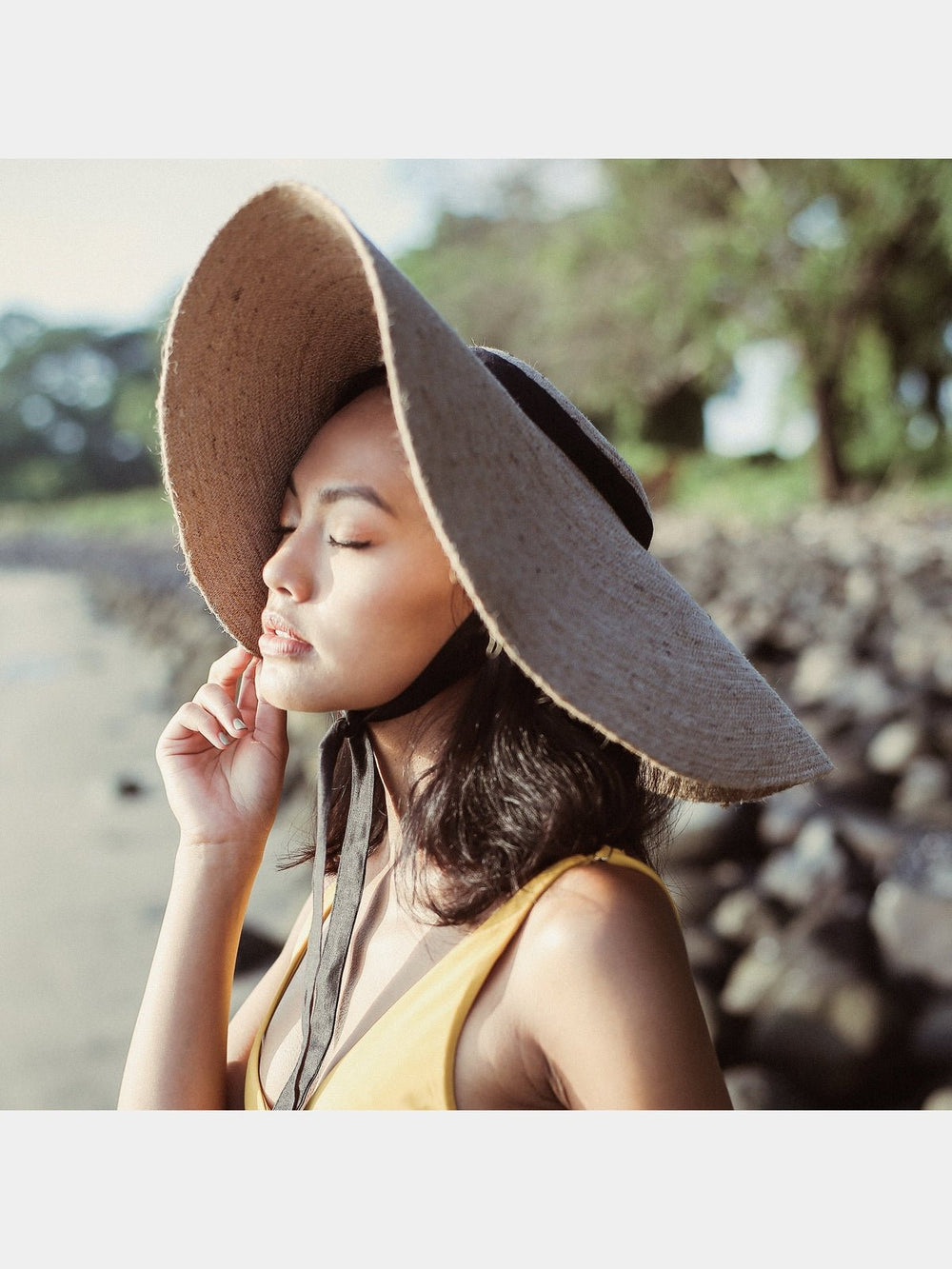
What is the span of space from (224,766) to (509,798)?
1.21 ft

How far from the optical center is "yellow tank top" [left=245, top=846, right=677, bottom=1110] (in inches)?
35.7

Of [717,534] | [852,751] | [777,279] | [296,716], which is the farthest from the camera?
[717,534]

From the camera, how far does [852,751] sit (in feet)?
11.5

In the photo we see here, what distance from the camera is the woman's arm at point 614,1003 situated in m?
0.84

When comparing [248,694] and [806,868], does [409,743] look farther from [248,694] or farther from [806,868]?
[806,868]

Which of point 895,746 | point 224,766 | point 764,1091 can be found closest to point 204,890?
point 224,766

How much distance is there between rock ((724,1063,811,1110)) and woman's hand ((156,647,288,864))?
1.25 meters

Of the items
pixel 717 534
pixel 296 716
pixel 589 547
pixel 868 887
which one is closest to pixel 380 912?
pixel 589 547

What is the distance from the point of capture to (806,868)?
277 centimetres

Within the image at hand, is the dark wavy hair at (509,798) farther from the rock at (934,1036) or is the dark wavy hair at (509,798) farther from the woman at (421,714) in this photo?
the rock at (934,1036)

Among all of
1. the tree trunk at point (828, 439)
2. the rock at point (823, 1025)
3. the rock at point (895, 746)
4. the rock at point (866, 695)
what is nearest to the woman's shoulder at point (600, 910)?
the rock at point (823, 1025)

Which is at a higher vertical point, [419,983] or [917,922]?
[419,983]
